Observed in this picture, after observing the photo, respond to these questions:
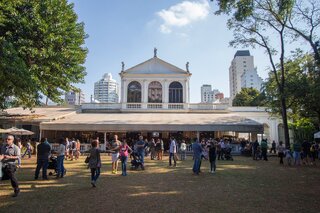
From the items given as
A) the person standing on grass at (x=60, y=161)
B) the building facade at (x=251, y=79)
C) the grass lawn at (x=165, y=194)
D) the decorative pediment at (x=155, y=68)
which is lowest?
the grass lawn at (x=165, y=194)

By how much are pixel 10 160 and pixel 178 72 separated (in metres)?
24.7

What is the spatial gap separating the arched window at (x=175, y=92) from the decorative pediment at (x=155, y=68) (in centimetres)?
149

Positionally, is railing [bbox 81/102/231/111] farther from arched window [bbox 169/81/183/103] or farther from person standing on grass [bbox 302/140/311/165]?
person standing on grass [bbox 302/140/311/165]

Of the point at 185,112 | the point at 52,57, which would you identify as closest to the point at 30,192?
the point at 52,57

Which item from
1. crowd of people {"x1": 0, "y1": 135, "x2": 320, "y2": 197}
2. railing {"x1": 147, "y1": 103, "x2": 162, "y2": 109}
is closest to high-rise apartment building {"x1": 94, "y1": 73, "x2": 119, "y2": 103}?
railing {"x1": 147, "y1": 103, "x2": 162, "y2": 109}

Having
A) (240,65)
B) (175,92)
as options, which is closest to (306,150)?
(175,92)

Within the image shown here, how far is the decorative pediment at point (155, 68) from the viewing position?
30.9 m

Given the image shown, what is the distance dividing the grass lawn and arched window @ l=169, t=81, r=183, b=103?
Result: 1991 cm

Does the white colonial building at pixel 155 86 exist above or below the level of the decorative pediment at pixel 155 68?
below

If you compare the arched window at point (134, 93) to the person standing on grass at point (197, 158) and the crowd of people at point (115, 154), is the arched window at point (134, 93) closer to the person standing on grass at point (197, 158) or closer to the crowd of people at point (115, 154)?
the crowd of people at point (115, 154)

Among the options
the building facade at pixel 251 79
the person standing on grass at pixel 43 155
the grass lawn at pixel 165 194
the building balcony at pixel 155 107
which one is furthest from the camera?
the building facade at pixel 251 79

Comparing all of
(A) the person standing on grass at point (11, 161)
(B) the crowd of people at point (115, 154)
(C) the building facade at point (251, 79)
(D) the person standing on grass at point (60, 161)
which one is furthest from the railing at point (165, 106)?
(C) the building facade at point (251, 79)

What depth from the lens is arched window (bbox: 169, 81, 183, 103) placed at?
100 ft

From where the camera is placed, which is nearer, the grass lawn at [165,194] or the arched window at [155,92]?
the grass lawn at [165,194]
